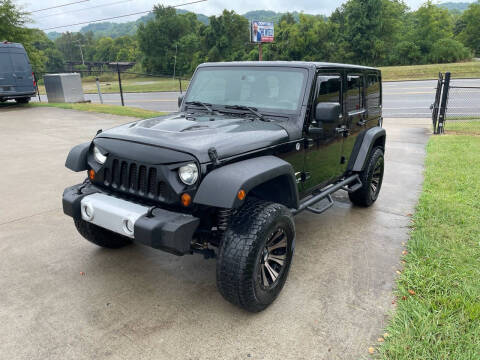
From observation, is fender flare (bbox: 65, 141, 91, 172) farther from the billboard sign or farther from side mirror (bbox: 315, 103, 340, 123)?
the billboard sign

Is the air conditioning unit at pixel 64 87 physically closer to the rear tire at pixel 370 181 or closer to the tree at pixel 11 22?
the tree at pixel 11 22

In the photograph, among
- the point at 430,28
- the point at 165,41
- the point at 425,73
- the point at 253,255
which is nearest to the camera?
the point at 253,255

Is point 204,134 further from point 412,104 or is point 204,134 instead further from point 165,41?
point 165,41

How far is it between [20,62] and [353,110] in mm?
13723

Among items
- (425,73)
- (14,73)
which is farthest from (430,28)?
(14,73)

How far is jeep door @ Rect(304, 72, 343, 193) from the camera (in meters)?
3.46

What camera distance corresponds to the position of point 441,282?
3076 millimetres

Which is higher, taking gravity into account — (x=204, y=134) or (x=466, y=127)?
(x=204, y=134)

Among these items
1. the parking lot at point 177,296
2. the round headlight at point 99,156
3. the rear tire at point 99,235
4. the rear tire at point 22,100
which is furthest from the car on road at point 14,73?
the round headlight at point 99,156

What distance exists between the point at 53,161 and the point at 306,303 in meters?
5.97

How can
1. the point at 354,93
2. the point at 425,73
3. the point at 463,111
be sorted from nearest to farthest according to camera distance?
the point at 354,93 → the point at 463,111 → the point at 425,73

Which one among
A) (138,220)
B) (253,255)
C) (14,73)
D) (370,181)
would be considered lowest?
(370,181)

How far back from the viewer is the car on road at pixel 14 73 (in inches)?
520

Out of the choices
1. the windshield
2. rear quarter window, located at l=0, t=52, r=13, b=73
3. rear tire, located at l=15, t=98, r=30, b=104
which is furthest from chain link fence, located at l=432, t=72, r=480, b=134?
rear tire, located at l=15, t=98, r=30, b=104
